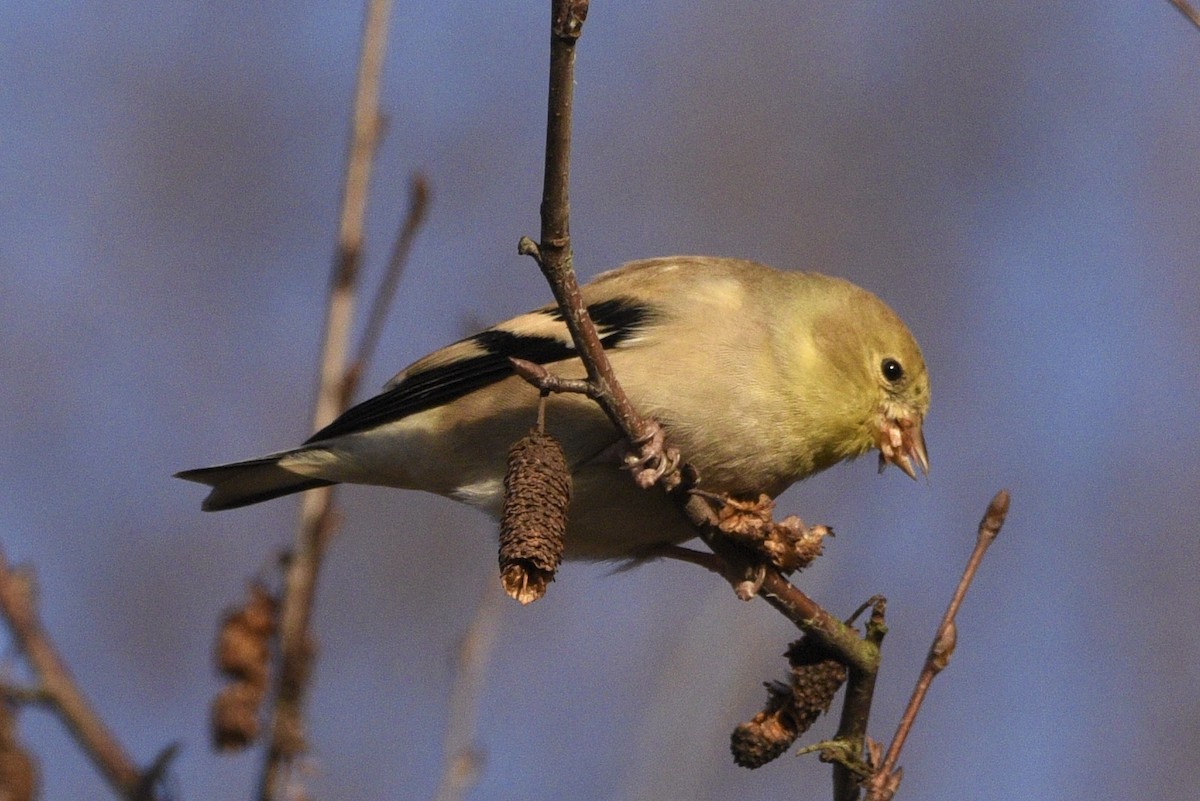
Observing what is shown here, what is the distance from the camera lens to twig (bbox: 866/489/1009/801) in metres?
2.62

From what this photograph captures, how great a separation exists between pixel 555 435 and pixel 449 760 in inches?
36.1

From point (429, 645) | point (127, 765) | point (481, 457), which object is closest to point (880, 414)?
point (481, 457)

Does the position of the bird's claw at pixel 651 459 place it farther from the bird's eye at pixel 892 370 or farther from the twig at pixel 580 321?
the bird's eye at pixel 892 370

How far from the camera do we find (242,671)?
11.1 ft

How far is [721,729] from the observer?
389cm

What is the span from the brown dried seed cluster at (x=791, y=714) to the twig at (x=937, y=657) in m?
0.20

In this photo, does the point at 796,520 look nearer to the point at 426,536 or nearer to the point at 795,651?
the point at 795,651

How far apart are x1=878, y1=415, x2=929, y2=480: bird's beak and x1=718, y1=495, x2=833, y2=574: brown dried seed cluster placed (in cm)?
116

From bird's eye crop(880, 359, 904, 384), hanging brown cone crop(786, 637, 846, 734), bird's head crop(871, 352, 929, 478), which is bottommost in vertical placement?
hanging brown cone crop(786, 637, 846, 734)

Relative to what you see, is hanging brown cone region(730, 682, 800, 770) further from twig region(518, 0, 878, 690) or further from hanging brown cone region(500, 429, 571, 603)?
hanging brown cone region(500, 429, 571, 603)

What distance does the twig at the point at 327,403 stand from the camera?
308 centimetres

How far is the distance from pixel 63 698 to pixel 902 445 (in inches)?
101

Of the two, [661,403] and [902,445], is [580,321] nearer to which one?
[661,403]

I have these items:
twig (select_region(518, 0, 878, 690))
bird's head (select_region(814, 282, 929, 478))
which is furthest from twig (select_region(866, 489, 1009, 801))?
bird's head (select_region(814, 282, 929, 478))
